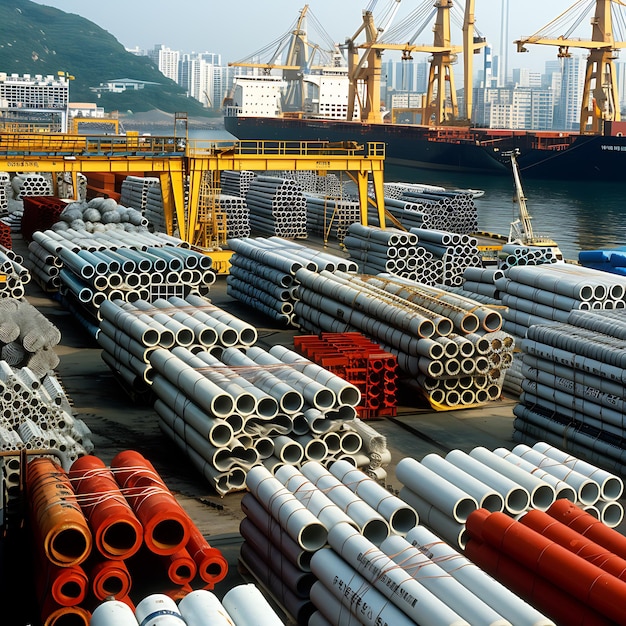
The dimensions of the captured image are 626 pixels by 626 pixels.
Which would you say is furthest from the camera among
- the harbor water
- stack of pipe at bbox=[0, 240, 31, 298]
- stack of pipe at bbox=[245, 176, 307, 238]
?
the harbor water

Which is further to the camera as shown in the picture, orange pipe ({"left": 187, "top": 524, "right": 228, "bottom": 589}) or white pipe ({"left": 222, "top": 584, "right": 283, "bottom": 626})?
orange pipe ({"left": 187, "top": 524, "right": 228, "bottom": 589})

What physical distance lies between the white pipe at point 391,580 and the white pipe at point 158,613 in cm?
198

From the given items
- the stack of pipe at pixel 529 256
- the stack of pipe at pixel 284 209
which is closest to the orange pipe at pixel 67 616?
the stack of pipe at pixel 529 256

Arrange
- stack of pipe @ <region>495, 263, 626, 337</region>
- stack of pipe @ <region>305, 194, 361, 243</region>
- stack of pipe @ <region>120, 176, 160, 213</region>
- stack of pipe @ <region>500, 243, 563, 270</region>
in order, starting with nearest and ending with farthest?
stack of pipe @ <region>495, 263, 626, 337</region>
stack of pipe @ <region>500, 243, 563, 270</region>
stack of pipe @ <region>305, 194, 361, 243</region>
stack of pipe @ <region>120, 176, 160, 213</region>

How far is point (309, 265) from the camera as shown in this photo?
85.7 feet

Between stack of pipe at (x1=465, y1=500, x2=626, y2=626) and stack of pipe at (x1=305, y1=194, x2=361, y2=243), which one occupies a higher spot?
stack of pipe at (x1=305, y1=194, x2=361, y2=243)

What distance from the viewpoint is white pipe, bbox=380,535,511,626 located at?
8312 mm

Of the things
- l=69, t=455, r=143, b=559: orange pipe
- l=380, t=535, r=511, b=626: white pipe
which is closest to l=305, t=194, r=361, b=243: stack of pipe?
l=69, t=455, r=143, b=559: orange pipe

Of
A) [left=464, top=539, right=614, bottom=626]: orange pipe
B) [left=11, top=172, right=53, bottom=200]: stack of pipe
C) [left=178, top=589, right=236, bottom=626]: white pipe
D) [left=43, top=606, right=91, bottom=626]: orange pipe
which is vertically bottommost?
[left=43, top=606, right=91, bottom=626]: orange pipe

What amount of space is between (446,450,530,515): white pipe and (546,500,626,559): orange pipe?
1.22ft

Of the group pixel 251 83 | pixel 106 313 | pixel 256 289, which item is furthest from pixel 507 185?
pixel 106 313

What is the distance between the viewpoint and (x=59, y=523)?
9.28m

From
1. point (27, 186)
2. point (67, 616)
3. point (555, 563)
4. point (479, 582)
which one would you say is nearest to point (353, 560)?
point (479, 582)

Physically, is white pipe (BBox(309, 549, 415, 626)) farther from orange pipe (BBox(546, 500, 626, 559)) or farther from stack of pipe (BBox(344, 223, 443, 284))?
stack of pipe (BBox(344, 223, 443, 284))
